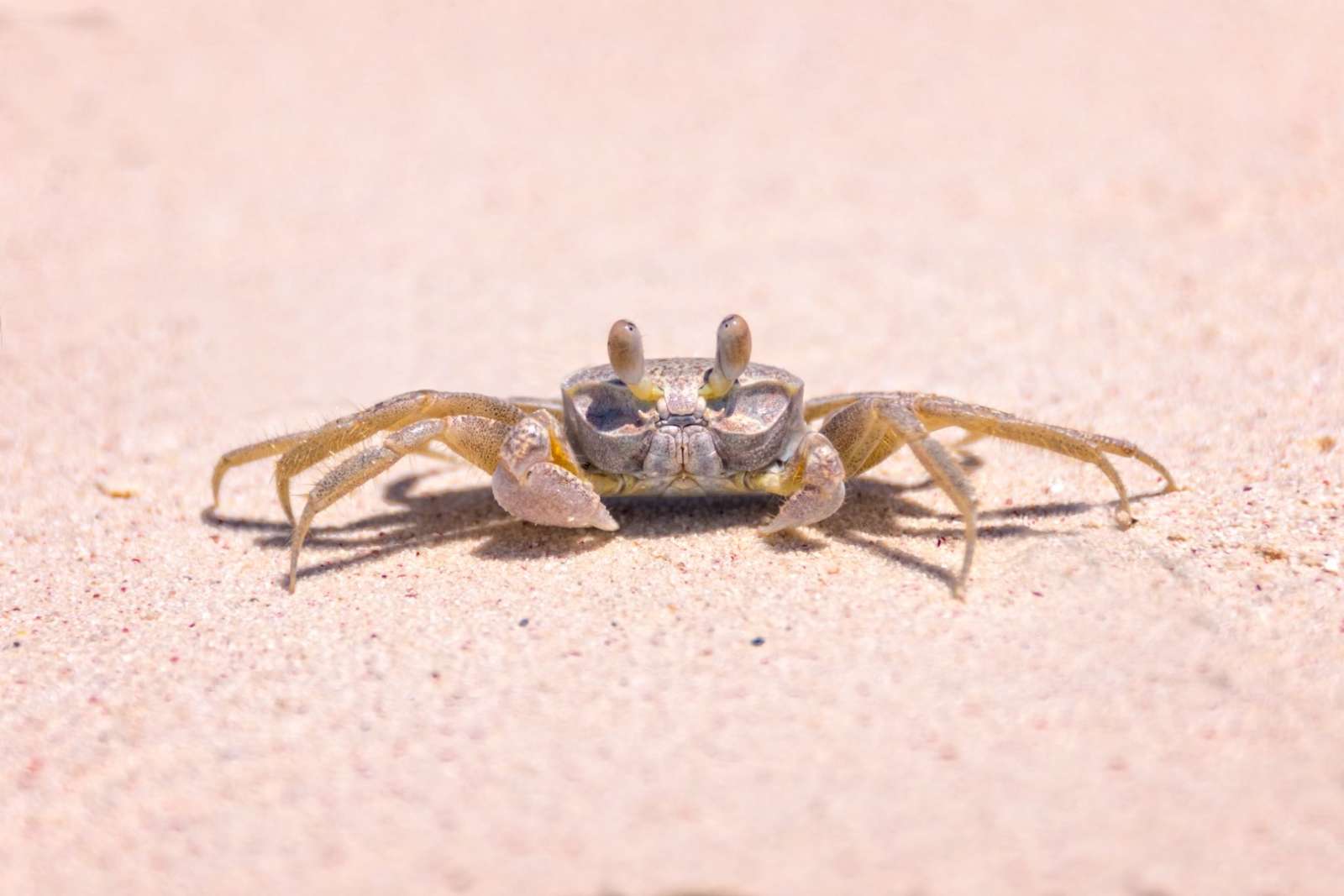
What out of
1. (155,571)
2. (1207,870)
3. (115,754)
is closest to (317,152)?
(155,571)

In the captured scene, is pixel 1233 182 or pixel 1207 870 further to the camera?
pixel 1233 182

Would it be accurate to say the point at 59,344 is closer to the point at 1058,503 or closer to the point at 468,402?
the point at 468,402

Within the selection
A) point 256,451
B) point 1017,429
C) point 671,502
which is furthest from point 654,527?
point 256,451

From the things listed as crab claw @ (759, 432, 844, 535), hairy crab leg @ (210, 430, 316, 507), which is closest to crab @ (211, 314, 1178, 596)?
crab claw @ (759, 432, 844, 535)

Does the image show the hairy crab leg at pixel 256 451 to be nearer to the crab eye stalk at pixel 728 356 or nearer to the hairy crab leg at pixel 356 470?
the hairy crab leg at pixel 356 470

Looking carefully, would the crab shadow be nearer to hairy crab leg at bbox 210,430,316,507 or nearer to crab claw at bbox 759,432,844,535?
crab claw at bbox 759,432,844,535

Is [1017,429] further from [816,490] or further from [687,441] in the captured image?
[687,441]
